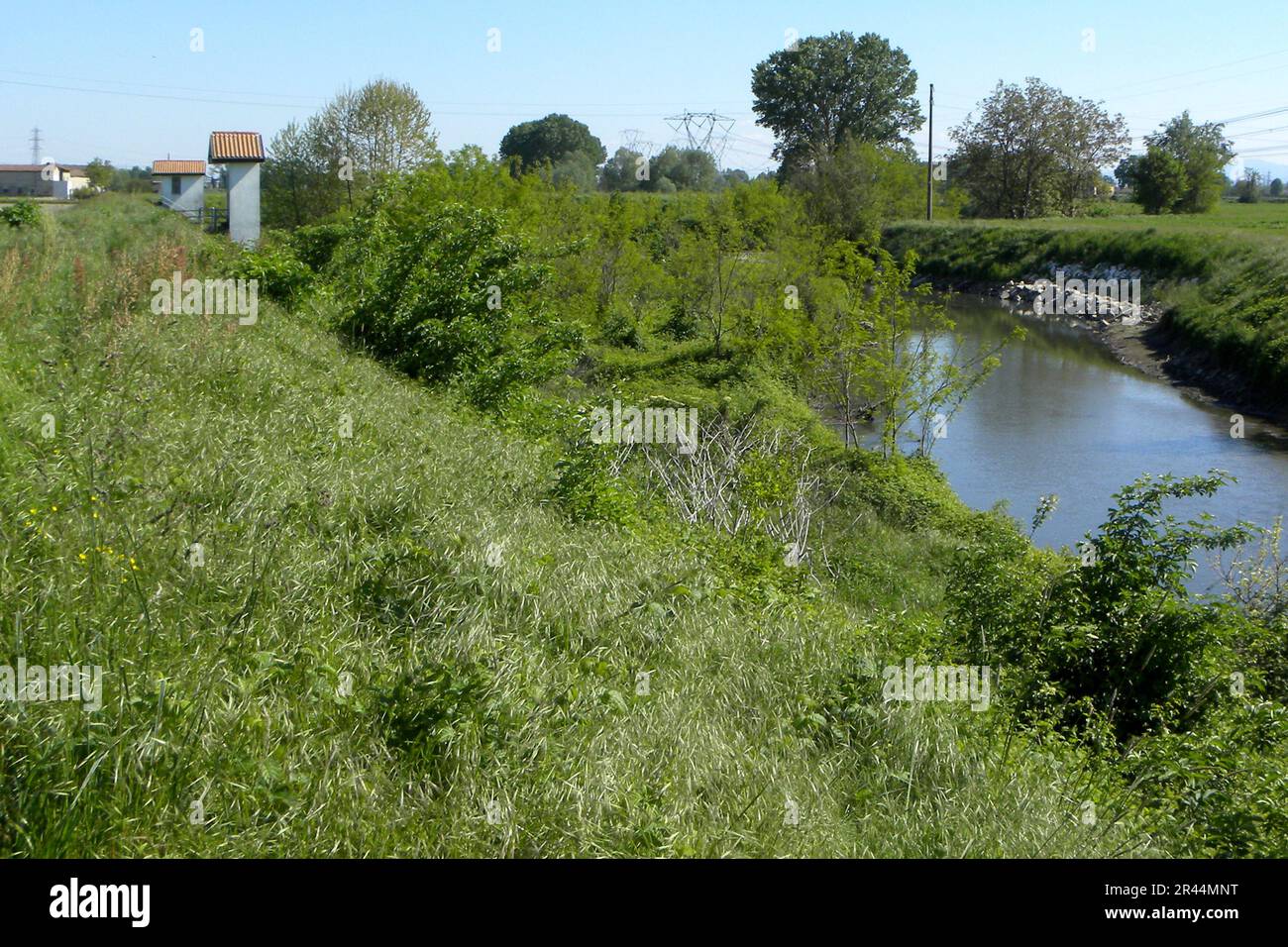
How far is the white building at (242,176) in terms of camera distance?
33906 millimetres

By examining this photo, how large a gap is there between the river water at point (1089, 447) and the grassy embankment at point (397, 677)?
31.0 feet

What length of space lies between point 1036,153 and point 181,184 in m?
48.9

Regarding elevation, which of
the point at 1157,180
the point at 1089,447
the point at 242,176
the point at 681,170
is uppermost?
the point at 681,170

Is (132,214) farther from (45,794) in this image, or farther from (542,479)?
(45,794)

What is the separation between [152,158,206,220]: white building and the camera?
42.8 m

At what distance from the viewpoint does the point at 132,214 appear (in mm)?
28234

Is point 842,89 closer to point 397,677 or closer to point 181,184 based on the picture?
point 181,184

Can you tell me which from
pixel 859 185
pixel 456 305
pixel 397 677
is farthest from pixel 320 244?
pixel 859 185

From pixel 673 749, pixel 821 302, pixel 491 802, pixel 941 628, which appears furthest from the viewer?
pixel 821 302

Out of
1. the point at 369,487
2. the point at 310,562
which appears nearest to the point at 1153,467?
the point at 369,487

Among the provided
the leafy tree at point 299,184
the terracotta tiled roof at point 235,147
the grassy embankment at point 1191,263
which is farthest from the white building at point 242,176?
the grassy embankment at point 1191,263

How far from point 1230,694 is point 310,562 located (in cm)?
661

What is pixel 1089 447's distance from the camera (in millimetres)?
23656

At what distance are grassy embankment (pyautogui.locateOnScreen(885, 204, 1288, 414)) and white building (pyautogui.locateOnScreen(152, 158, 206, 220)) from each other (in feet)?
109
